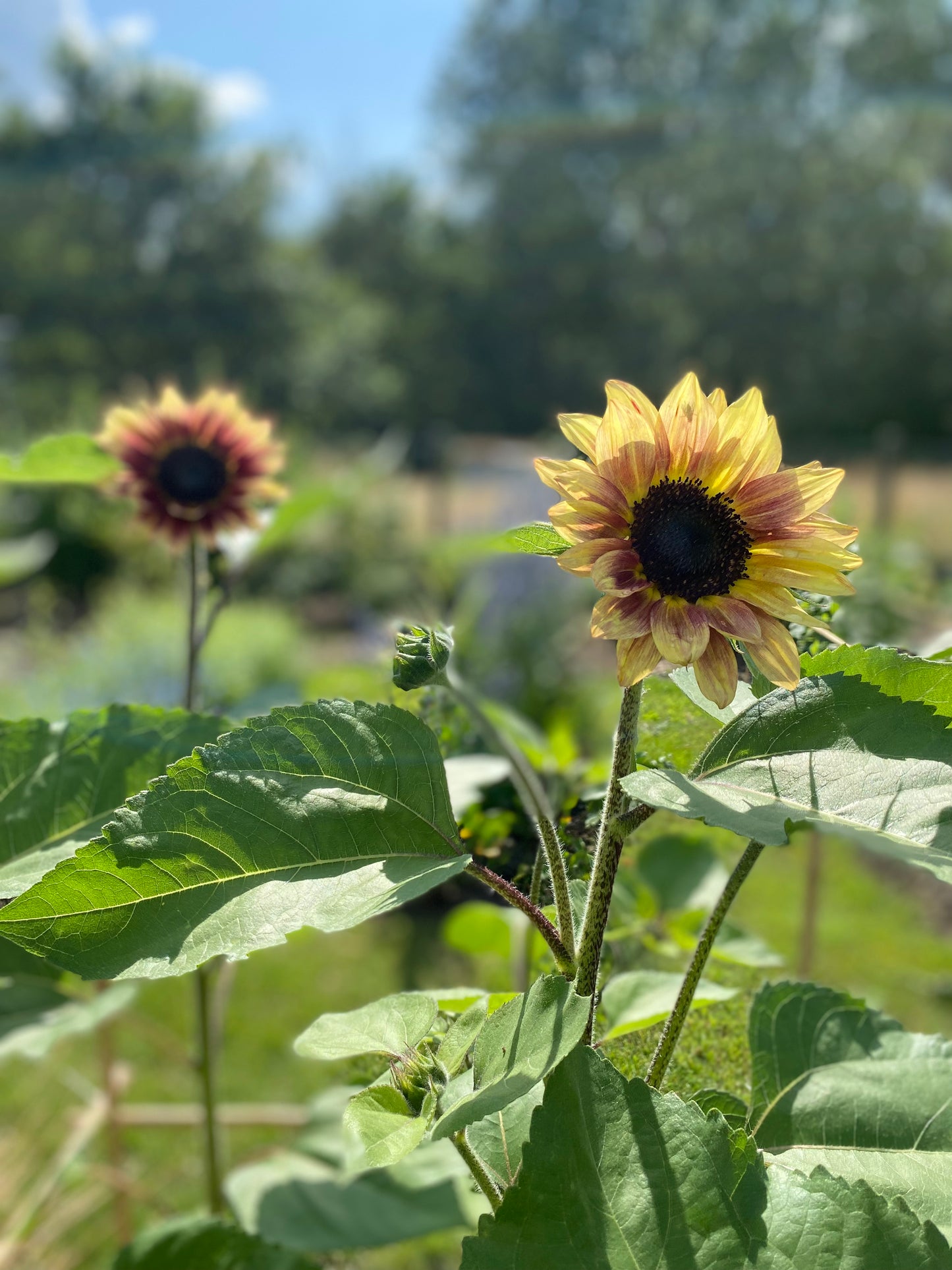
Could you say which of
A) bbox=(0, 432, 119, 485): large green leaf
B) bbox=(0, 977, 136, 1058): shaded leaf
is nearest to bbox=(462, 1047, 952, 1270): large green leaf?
bbox=(0, 977, 136, 1058): shaded leaf

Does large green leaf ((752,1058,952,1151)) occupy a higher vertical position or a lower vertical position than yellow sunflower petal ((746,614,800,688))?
lower

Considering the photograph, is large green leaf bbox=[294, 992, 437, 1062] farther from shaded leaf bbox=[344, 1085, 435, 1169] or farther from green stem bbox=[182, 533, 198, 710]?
green stem bbox=[182, 533, 198, 710]

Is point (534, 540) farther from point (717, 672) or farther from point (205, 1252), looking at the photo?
point (205, 1252)

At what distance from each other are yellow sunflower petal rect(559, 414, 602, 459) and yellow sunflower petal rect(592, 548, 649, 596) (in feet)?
0.13

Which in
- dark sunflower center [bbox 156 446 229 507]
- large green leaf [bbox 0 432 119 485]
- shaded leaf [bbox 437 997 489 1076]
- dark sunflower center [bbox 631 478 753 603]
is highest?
dark sunflower center [bbox 156 446 229 507]

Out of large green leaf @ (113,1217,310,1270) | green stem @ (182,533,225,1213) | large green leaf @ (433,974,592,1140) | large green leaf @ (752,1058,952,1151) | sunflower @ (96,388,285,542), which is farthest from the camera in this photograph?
sunflower @ (96,388,285,542)

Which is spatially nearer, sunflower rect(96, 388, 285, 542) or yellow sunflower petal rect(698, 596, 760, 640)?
yellow sunflower petal rect(698, 596, 760, 640)

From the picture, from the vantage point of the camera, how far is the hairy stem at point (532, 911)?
36 cm

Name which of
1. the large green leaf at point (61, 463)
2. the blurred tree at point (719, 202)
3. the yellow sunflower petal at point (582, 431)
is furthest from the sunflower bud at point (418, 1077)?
the blurred tree at point (719, 202)

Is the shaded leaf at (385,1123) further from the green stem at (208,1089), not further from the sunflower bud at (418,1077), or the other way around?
the green stem at (208,1089)

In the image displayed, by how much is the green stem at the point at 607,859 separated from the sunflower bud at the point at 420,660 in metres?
0.07

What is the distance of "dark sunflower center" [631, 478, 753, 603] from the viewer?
374mm

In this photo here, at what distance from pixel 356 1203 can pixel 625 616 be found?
531 mm

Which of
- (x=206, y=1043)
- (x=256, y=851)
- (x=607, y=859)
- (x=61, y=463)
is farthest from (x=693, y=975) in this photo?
(x=61, y=463)
